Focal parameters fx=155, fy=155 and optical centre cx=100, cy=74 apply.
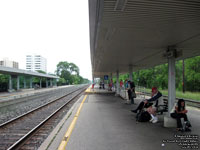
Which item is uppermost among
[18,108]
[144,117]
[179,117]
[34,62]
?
[34,62]

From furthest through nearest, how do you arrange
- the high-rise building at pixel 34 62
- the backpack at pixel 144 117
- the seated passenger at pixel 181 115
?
the high-rise building at pixel 34 62, the backpack at pixel 144 117, the seated passenger at pixel 181 115

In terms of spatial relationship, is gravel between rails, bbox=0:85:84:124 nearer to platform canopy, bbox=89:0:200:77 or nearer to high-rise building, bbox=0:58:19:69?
platform canopy, bbox=89:0:200:77

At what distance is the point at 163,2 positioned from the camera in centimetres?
336

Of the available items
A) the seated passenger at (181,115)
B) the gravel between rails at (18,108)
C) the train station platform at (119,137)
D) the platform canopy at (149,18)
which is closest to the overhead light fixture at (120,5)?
the platform canopy at (149,18)

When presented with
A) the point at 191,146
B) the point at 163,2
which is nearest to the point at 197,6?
the point at 163,2

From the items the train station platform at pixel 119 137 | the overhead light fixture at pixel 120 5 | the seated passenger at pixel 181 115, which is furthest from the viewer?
the seated passenger at pixel 181 115

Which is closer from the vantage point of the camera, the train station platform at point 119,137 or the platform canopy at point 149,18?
the platform canopy at point 149,18

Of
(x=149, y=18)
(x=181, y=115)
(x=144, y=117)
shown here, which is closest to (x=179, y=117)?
(x=181, y=115)

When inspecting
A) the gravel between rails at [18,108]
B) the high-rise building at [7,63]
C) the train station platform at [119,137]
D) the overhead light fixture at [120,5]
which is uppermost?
the high-rise building at [7,63]

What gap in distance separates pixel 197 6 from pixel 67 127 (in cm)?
538

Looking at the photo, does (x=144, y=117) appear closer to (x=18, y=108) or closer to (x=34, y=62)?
(x=18, y=108)

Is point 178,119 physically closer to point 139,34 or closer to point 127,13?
point 139,34

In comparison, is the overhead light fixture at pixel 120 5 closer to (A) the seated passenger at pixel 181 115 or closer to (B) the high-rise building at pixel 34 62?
(A) the seated passenger at pixel 181 115

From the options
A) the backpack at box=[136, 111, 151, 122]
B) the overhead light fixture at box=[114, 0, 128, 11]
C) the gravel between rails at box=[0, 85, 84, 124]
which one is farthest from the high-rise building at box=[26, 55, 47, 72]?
the overhead light fixture at box=[114, 0, 128, 11]
